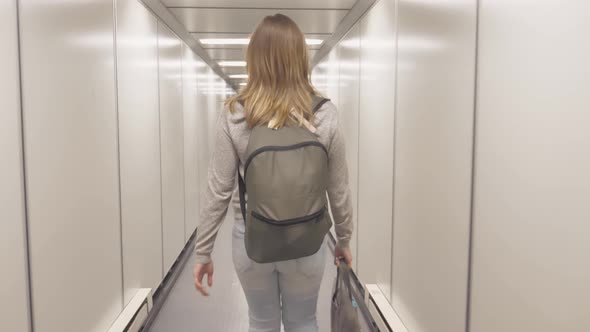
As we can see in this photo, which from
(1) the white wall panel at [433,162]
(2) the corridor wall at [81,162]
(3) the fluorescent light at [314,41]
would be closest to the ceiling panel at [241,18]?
(2) the corridor wall at [81,162]

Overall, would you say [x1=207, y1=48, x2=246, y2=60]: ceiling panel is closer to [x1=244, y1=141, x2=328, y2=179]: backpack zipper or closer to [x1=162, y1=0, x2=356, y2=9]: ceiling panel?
[x1=162, y1=0, x2=356, y2=9]: ceiling panel

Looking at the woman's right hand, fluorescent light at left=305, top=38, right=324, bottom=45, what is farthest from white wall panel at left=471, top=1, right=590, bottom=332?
fluorescent light at left=305, top=38, right=324, bottom=45

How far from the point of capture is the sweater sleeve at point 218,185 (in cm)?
148

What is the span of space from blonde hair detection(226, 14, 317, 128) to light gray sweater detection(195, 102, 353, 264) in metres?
0.05

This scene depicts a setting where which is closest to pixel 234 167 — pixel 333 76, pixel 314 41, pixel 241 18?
pixel 241 18

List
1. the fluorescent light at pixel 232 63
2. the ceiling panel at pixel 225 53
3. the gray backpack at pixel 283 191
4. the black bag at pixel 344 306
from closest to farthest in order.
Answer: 1. the gray backpack at pixel 283 191
2. the black bag at pixel 344 306
3. the ceiling panel at pixel 225 53
4. the fluorescent light at pixel 232 63

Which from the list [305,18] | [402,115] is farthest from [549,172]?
[305,18]

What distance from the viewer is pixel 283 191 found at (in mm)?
1354

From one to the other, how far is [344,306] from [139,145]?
193cm

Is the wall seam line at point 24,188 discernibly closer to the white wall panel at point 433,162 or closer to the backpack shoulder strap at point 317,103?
the backpack shoulder strap at point 317,103

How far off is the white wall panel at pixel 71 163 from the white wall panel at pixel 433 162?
5.07 feet

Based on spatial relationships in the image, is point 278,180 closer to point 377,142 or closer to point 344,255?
point 344,255

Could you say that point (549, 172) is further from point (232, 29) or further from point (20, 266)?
point (232, 29)

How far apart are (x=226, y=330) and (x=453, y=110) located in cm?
197
